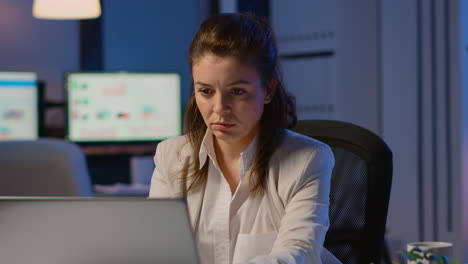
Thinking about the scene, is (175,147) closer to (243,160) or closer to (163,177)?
(163,177)

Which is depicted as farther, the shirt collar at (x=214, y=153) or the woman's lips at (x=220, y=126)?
the shirt collar at (x=214, y=153)

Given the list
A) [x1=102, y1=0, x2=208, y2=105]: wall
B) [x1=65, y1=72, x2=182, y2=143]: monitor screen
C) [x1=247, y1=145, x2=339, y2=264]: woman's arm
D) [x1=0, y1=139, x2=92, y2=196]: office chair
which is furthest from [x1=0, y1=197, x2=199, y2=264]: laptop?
[x1=102, y1=0, x2=208, y2=105]: wall

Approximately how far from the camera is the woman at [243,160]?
144 cm

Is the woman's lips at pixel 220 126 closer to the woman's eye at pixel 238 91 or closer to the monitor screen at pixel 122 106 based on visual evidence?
the woman's eye at pixel 238 91

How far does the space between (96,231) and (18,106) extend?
9.94 ft

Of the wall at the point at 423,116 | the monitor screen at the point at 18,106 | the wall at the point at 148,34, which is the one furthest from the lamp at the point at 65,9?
the wall at the point at 423,116

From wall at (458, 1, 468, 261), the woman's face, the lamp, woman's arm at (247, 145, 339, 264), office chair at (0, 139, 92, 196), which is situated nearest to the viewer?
woman's arm at (247, 145, 339, 264)

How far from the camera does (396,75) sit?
13.5ft

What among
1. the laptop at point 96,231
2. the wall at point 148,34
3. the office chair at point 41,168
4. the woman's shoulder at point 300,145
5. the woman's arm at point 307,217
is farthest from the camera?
the wall at point 148,34

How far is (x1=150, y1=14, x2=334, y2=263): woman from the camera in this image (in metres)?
1.44

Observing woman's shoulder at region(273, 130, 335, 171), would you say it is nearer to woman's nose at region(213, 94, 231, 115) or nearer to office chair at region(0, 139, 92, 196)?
woman's nose at region(213, 94, 231, 115)

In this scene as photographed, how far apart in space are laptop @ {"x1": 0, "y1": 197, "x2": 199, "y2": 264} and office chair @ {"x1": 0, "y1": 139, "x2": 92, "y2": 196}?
3.79 feet

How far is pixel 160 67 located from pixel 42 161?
2.38m

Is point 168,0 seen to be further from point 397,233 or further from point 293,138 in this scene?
point 293,138
